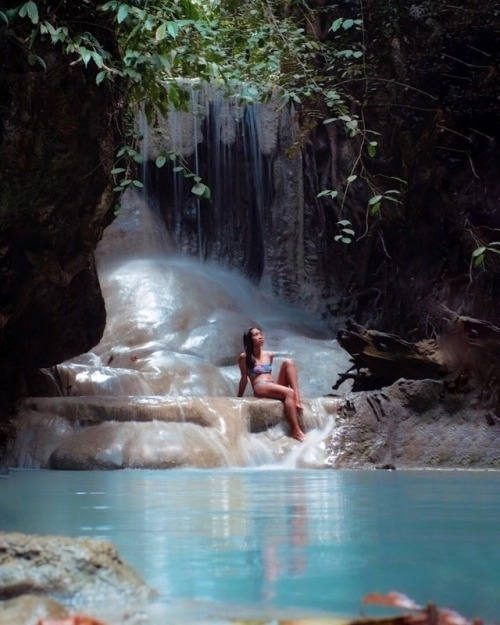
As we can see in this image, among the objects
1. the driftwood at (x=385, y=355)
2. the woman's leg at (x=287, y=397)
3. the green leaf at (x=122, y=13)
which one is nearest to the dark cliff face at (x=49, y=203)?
the green leaf at (x=122, y=13)

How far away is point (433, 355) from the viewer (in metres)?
8.06

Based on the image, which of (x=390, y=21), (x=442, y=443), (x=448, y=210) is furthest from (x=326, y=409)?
(x=390, y=21)

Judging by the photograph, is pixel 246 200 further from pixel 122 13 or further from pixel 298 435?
pixel 122 13

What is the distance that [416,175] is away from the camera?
38.7 ft

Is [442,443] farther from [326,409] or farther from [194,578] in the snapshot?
[194,578]

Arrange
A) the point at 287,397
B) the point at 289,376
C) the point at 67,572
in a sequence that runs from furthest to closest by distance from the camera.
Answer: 1. the point at 289,376
2. the point at 287,397
3. the point at 67,572

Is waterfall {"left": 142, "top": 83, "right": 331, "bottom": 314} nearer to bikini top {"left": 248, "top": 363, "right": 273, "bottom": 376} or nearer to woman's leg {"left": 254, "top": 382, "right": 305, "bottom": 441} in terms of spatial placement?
bikini top {"left": 248, "top": 363, "right": 273, "bottom": 376}

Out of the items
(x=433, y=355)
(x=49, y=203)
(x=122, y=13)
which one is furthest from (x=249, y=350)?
(x=122, y=13)

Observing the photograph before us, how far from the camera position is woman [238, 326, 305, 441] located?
829 cm

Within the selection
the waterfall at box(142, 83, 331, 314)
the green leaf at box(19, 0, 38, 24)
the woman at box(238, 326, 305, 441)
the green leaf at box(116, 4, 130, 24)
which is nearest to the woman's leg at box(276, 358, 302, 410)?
the woman at box(238, 326, 305, 441)

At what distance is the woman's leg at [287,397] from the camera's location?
26.7 feet

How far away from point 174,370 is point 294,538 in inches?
336

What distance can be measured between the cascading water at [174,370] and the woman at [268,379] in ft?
0.42

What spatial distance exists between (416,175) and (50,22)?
302 inches
